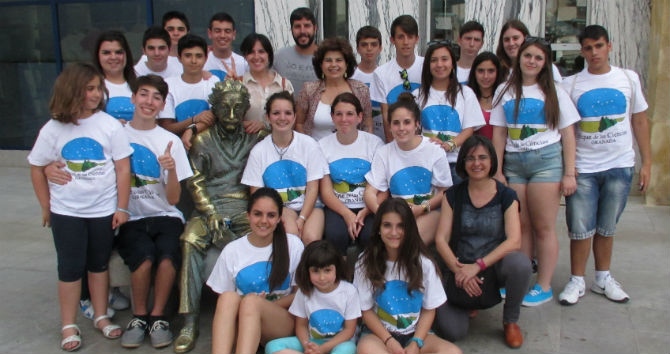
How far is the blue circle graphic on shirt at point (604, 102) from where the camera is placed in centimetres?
411

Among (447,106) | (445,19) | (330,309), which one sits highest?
(445,19)

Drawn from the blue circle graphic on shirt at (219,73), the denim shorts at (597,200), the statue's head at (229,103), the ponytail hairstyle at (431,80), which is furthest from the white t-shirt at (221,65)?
the denim shorts at (597,200)

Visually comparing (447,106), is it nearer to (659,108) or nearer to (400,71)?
(400,71)

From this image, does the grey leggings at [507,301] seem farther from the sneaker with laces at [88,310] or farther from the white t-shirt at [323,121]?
the sneaker with laces at [88,310]

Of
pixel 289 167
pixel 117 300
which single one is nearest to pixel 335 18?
pixel 289 167

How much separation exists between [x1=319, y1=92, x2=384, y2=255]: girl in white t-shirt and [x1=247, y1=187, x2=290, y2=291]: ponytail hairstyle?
1.77 ft

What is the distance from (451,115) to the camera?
430cm

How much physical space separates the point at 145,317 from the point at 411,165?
1833 millimetres

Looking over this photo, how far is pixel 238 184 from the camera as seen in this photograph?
4.32 meters

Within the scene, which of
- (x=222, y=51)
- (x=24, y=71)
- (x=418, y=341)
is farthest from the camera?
(x=24, y=71)

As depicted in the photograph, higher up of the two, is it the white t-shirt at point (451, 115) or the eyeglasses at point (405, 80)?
the eyeglasses at point (405, 80)

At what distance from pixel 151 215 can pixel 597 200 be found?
2.82 metres

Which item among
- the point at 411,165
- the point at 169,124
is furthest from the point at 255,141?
the point at 411,165

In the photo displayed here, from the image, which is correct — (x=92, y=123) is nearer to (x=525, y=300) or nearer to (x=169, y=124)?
(x=169, y=124)
